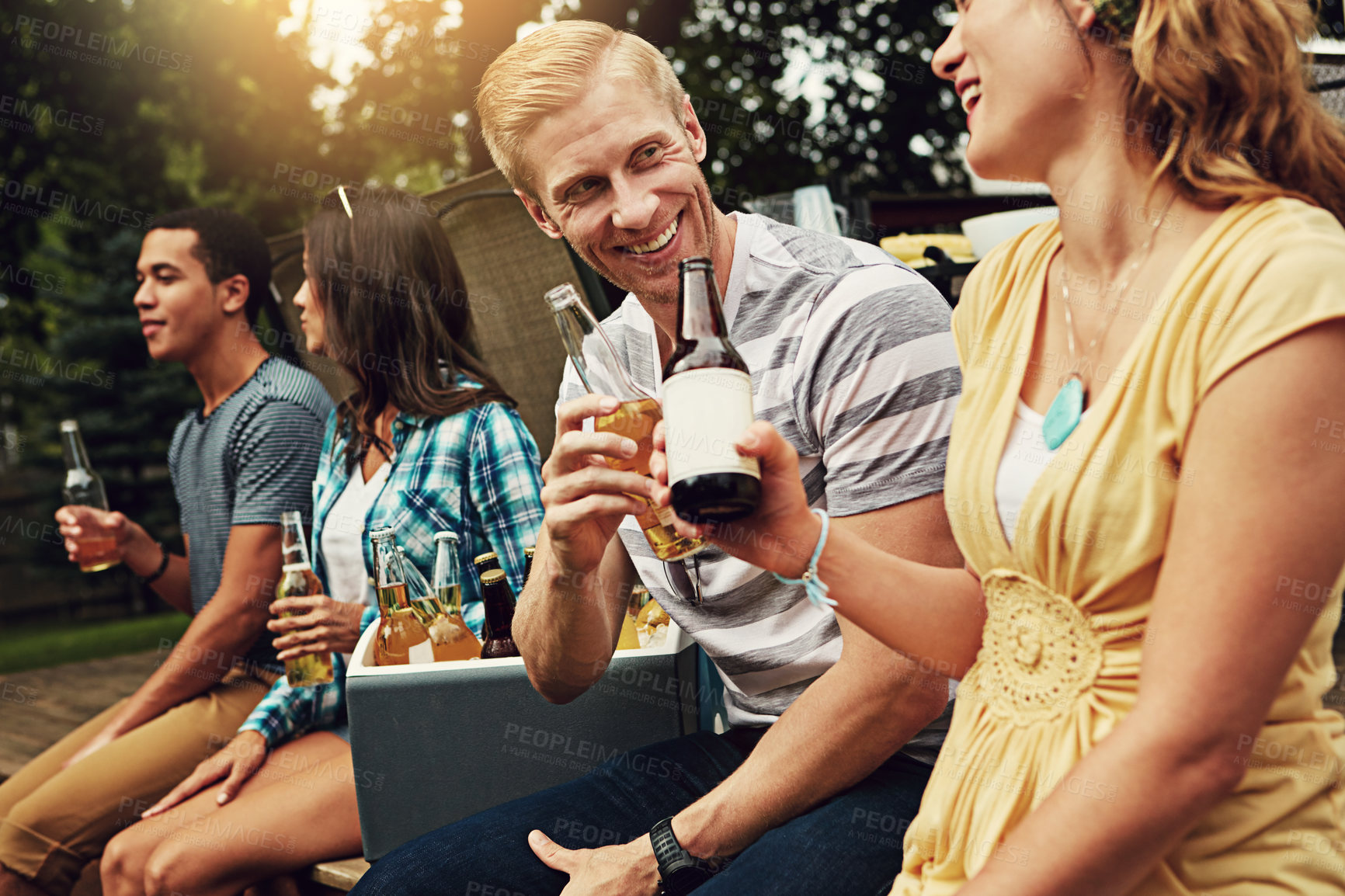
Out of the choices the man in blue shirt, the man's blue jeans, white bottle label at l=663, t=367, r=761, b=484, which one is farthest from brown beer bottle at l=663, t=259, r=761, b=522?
the man in blue shirt

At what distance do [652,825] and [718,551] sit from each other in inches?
21.8

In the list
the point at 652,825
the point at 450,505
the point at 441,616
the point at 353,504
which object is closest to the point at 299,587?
the point at 353,504

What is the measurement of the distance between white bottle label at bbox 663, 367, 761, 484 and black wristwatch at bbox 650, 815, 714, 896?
0.83 metres

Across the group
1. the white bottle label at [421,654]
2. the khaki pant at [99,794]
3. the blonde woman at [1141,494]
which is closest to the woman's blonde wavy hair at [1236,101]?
the blonde woman at [1141,494]

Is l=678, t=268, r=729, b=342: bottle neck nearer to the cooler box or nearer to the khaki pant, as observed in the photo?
the cooler box

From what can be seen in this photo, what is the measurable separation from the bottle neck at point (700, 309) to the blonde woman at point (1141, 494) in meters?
0.27

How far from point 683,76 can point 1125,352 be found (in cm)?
855

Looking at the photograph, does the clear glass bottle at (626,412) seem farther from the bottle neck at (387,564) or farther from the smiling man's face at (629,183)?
the bottle neck at (387,564)

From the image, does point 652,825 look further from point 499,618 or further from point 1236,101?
point 1236,101

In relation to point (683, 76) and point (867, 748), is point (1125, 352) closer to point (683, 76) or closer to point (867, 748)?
point (867, 748)

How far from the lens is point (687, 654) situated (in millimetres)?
2090

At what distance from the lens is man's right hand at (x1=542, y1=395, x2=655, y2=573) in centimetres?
155

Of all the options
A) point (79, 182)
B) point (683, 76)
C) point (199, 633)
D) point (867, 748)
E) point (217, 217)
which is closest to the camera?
point (867, 748)

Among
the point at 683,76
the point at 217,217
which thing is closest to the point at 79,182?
the point at 683,76
